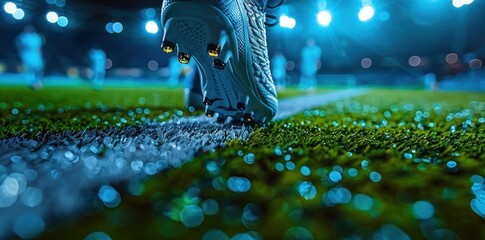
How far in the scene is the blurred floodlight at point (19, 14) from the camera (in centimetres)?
1741

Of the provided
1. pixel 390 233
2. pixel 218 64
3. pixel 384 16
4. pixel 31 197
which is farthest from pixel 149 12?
pixel 390 233

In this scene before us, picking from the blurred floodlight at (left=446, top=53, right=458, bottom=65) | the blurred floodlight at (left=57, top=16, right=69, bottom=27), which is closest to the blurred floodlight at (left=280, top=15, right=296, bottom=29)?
the blurred floodlight at (left=57, top=16, right=69, bottom=27)

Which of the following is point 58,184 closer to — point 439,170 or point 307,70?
point 439,170

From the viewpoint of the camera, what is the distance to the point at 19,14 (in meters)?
18.5

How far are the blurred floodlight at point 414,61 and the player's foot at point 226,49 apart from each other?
26138 millimetres

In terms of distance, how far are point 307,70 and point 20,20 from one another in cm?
1871

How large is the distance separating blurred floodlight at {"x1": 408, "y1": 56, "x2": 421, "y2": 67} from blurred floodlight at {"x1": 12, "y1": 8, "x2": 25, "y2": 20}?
990 inches

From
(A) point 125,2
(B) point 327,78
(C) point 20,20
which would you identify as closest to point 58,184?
(A) point 125,2

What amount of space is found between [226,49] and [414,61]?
90.2 ft

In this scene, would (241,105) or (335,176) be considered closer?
(335,176)

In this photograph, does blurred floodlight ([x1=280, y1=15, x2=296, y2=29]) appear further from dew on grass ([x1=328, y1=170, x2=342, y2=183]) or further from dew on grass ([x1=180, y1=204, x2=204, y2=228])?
dew on grass ([x1=180, y1=204, x2=204, y2=228])

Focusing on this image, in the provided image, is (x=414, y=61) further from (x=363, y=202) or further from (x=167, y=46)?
(x=363, y=202)

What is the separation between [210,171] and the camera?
2.40ft

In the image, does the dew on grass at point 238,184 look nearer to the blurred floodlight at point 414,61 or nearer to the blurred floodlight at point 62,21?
the blurred floodlight at point 62,21
